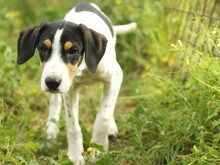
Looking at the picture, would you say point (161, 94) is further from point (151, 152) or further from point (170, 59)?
point (170, 59)

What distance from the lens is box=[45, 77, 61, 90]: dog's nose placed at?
119 inches

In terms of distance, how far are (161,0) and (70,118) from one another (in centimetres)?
299

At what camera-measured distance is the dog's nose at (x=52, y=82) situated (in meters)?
3.03

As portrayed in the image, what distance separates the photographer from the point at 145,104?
14.5ft

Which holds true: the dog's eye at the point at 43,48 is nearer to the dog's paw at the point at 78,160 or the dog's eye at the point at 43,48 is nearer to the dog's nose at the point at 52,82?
the dog's nose at the point at 52,82

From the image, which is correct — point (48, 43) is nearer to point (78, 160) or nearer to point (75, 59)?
point (75, 59)

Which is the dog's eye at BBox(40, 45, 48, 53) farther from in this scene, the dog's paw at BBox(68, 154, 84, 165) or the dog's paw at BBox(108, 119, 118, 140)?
the dog's paw at BBox(108, 119, 118, 140)

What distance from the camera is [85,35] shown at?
3.28 metres

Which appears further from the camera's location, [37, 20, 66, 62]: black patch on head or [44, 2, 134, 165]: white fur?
[44, 2, 134, 165]: white fur

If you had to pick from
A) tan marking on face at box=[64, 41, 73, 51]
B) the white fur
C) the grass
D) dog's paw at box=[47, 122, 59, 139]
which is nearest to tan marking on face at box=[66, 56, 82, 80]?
tan marking on face at box=[64, 41, 73, 51]

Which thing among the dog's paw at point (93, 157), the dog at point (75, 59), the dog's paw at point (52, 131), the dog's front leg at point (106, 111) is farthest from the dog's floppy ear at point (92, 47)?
the dog's paw at point (52, 131)

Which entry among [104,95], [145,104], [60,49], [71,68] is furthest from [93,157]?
[145,104]

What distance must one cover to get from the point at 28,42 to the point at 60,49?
37 cm

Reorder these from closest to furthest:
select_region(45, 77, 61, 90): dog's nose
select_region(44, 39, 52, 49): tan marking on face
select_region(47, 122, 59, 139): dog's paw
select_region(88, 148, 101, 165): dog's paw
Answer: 1. select_region(45, 77, 61, 90): dog's nose
2. select_region(44, 39, 52, 49): tan marking on face
3. select_region(88, 148, 101, 165): dog's paw
4. select_region(47, 122, 59, 139): dog's paw
